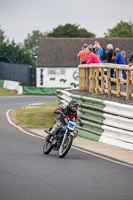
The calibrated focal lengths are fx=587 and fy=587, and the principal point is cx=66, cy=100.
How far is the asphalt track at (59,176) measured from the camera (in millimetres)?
8961

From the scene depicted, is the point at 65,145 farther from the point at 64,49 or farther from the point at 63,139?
the point at 64,49

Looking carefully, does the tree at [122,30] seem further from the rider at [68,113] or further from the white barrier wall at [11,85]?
the rider at [68,113]

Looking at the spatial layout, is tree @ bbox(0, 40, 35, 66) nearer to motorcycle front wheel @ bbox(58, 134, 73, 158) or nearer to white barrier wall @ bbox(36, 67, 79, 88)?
white barrier wall @ bbox(36, 67, 79, 88)

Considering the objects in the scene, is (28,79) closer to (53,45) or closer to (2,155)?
(53,45)

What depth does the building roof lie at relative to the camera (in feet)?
275

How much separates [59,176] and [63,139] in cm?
278

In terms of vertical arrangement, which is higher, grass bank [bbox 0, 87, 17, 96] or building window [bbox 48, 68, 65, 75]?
building window [bbox 48, 68, 65, 75]

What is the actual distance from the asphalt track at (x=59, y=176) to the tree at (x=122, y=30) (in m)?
104

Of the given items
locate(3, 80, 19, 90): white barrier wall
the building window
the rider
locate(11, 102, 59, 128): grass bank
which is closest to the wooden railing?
locate(11, 102, 59, 128): grass bank

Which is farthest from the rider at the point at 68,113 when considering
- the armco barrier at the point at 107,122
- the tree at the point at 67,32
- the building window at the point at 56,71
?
the tree at the point at 67,32

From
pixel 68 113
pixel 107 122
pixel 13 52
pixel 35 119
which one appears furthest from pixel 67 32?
pixel 68 113

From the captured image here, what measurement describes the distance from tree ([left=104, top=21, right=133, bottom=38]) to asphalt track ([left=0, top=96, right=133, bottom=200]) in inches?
4113

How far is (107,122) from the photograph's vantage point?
1722 cm

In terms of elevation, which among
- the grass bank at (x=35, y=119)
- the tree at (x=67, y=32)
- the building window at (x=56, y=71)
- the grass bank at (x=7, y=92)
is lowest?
the grass bank at (x=7, y=92)
